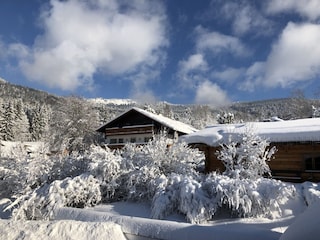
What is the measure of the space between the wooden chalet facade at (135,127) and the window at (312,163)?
1688 centimetres

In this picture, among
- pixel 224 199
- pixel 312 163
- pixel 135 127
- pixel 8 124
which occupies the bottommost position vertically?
pixel 224 199

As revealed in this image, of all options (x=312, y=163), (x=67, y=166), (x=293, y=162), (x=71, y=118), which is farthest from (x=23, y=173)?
(x=71, y=118)

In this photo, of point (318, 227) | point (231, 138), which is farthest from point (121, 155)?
point (318, 227)

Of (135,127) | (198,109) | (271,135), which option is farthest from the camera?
(198,109)

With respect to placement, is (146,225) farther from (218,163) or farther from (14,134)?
(14,134)

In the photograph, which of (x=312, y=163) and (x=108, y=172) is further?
(x=312, y=163)

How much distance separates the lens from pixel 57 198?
11391mm

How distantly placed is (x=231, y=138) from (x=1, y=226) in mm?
9728

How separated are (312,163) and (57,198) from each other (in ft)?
36.2

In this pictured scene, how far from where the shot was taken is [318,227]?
13.6 feet

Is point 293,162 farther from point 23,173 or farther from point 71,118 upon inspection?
point 71,118

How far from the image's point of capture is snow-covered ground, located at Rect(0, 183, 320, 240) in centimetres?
752

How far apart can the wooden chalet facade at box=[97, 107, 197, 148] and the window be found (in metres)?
16.9

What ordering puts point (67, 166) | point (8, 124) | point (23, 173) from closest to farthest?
point (23, 173), point (67, 166), point (8, 124)
